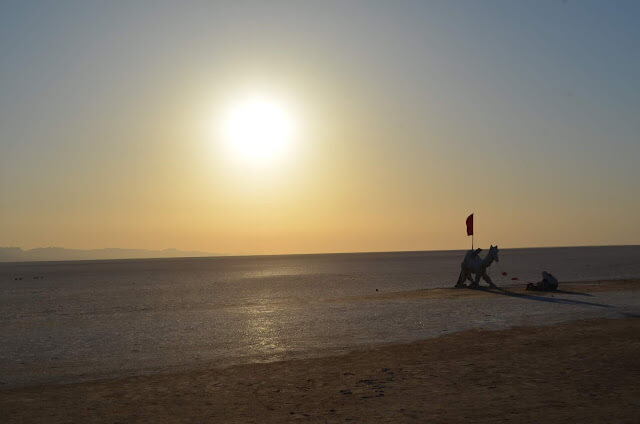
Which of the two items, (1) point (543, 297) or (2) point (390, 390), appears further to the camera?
(1) point (543, 297)

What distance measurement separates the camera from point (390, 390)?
12.2m

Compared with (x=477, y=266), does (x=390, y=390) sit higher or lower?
lower

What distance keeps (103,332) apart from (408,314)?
1224 centimetres

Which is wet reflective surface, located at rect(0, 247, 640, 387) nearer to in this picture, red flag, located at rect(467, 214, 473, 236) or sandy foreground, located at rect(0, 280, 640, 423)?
sandy foreground, located at rect(0, 280, 640, 423)

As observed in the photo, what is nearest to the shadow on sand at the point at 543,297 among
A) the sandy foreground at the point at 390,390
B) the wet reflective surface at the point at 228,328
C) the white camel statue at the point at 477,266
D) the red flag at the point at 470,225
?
the wet reflective surface at the point at 228,328

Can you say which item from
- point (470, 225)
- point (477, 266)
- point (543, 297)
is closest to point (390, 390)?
point (543, 297)

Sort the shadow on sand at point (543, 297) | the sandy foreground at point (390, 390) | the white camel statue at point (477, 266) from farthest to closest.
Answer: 1. the white camel statue at point (477, 266)
2. the shadow on sand at point (543, 297)
3. the sandy foreground at point (390, 390)

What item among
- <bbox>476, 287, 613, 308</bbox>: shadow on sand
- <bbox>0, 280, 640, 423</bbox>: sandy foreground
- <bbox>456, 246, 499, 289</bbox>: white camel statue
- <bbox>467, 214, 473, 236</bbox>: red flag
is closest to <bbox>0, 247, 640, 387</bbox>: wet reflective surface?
<bbox>476, 287, 613, 308</bbox>: shadow on sand

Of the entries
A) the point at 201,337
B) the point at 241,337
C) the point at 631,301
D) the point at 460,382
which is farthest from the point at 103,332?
the point at 631,301

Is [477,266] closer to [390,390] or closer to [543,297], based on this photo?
[543,297]

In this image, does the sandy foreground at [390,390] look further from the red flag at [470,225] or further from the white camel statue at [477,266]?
the red flag at [470,225]

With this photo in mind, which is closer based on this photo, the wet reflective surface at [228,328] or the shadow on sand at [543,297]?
the wet reflective surface at [228,328]

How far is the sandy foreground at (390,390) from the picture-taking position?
34.5ft

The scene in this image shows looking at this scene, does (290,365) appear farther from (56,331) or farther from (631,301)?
(631,301)
